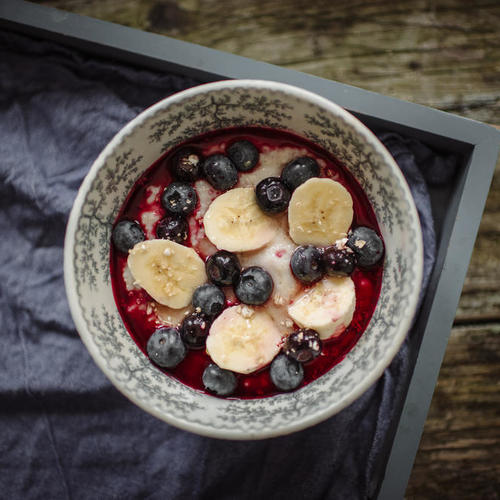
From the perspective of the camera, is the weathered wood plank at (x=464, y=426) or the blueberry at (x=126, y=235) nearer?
the blueberry at (x=126, y=235)

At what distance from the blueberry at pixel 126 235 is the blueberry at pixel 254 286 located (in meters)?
0.21

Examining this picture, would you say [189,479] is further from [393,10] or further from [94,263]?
[393,10]

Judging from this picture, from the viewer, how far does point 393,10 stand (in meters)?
1.20

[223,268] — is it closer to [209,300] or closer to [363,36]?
[209,300]

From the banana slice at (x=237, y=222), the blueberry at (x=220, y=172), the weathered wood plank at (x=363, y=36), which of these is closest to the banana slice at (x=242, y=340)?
the banana slice at (x=237, y=222)

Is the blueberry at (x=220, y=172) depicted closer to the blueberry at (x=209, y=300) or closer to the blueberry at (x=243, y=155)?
the blueberry at (x=243, y=155)

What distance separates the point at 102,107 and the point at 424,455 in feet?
3.38

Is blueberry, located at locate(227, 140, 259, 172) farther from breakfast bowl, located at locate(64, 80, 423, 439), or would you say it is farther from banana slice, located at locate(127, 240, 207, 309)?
banana slice, located at locate(127, 240, 207, 309)

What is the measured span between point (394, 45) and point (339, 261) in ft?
1.79

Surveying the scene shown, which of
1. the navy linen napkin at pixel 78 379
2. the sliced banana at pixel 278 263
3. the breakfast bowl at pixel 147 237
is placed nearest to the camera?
the breakfast bowl at pixel 147 237

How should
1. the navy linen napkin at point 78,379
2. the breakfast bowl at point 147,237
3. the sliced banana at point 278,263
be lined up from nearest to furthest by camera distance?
the breakfast bowl at point 147,237 → the sliced banana at point 278,263 → the navy linen napkin at point 78,379

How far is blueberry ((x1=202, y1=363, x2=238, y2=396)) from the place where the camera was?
38.7 inches

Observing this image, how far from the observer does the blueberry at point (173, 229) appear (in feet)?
3.28

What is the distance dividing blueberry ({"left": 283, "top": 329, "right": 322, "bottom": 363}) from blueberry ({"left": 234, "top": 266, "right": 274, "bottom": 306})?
9 cm
